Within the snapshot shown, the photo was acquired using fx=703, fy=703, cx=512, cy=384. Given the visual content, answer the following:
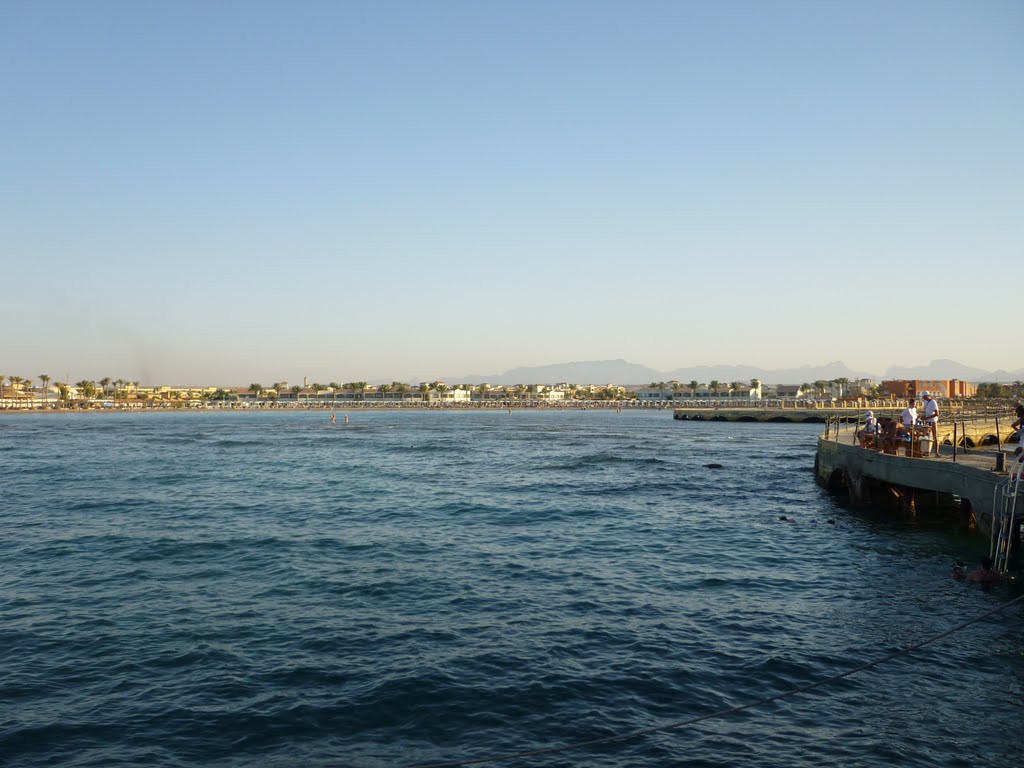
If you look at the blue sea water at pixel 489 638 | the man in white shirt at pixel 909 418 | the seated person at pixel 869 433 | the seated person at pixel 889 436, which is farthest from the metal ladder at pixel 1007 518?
the seated person at pixel 869 433

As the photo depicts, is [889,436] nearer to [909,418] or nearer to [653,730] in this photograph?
[909,418]

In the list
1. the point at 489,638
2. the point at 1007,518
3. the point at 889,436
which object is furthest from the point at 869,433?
the point at 489,638

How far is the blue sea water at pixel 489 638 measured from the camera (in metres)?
9.33

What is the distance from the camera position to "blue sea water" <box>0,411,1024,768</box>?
933 centimetres

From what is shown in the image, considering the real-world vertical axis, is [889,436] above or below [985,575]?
above

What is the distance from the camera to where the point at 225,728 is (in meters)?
9.64

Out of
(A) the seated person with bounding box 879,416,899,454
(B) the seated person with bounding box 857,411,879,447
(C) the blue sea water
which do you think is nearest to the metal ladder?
(C) the blue sea water

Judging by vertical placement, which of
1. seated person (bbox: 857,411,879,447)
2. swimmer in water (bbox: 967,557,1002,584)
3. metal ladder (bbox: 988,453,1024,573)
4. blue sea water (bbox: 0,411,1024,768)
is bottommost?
blue sea water (bbox: 0,411,1024,768)

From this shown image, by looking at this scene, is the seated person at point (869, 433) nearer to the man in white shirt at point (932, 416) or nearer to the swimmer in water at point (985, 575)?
the man in white shirt at point (932, 416)

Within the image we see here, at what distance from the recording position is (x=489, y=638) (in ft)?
43.3

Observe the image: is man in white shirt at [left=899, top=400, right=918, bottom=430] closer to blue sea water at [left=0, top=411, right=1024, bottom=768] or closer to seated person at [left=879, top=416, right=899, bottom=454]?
seated person at [left=879, top=416, right=899, bottom=454]

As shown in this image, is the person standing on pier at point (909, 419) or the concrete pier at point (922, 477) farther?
the person standing on pier at point (909, 419)

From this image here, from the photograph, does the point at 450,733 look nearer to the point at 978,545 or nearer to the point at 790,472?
the point at 978,545

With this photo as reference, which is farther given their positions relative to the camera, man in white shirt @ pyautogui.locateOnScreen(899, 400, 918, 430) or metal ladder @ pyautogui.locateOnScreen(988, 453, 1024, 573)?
man in white shirt @ pyautogui.locateOnScreen(899, 400, 918, 430)
